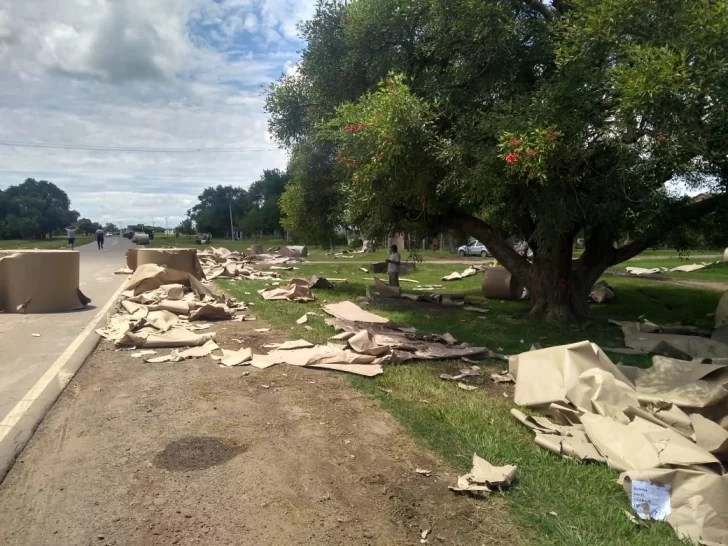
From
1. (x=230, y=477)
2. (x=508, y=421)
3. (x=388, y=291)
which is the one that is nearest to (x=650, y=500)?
(x=508, y=421)

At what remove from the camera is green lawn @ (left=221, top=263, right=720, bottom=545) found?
3.46m

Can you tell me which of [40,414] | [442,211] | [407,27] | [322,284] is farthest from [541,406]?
[322,284]

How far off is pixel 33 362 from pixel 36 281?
15.2ft

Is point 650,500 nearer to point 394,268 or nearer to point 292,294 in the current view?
point 292,294

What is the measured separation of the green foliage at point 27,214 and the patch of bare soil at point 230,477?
8660cm

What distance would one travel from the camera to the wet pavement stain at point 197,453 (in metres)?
4.23

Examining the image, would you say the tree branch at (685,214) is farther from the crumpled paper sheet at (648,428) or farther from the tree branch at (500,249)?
the crumpled paper sheet at (648,428)

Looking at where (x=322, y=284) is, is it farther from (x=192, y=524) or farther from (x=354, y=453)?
(x=192, y=524)

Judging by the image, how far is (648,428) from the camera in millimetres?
4406

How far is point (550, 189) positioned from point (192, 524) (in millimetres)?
8052

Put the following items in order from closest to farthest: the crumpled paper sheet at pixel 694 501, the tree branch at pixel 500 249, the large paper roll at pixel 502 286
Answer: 1. the crumpled paper sheet at pixel 694 501
2. the tree branch at pixel 500 249
3. the large paper roll at pixel 502 286

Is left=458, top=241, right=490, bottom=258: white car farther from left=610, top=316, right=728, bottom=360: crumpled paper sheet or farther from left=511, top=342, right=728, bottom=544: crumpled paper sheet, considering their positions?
left=511, top=342, right=728, bottom=544: crumpled paper sheet

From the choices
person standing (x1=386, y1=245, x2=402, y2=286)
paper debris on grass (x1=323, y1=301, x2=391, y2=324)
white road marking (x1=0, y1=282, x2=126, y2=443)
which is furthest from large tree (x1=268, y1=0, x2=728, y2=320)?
white road marking (x1=0, y1=282, x2=126, y2=443)

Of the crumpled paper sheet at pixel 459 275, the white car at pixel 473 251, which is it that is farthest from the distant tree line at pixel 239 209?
the crumpled paper sheet at pixel 459 275
